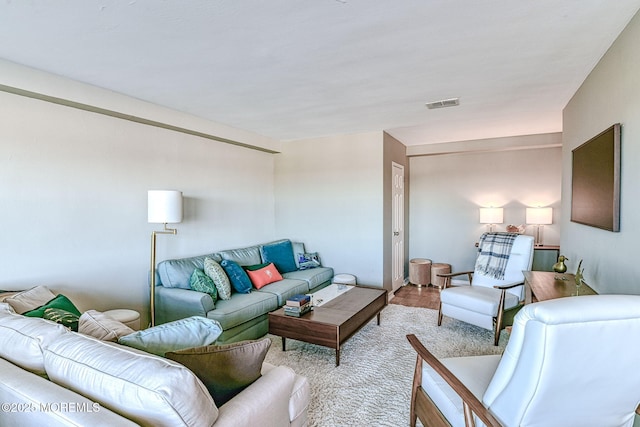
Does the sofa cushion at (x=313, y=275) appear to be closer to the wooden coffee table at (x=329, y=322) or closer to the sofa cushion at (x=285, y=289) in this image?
the sofa cushion at (x=285, y=289)

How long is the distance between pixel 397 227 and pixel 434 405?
3.79 metres

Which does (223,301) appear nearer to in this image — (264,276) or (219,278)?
(219,278)

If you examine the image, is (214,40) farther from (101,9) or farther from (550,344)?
(550,344)

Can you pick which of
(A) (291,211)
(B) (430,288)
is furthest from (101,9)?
(B) (430,288)

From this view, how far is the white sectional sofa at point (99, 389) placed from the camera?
994 mm

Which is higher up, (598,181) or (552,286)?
(598,181)

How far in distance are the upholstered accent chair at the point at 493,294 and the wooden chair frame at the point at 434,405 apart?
172 cm

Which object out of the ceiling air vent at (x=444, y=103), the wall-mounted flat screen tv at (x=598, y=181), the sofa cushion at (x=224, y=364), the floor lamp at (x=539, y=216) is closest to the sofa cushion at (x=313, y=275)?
the ceiling air vent at (x=444, y=103)

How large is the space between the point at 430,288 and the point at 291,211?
2707 millimetres

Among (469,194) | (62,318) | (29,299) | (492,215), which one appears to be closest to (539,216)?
(492,215)

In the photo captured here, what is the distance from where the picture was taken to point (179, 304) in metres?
3.10

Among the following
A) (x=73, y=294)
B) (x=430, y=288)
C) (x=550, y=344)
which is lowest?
(x=430, y=288)

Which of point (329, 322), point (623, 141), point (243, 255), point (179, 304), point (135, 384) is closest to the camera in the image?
point (135, 384)

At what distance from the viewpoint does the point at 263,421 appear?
4.34 feet
